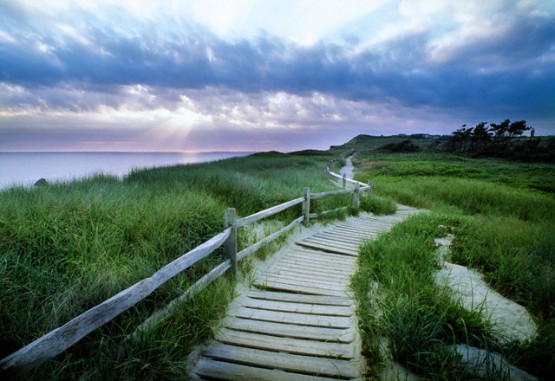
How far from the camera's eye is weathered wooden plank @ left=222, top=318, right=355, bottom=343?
337 cm

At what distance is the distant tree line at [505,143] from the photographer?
43719mm

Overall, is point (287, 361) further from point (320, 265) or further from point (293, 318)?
point (320, 265)

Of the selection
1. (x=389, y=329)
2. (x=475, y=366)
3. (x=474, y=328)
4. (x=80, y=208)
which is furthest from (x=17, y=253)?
(x=474, y=328)

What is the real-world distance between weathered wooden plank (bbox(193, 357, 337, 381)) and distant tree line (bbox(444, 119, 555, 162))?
52.0 metres

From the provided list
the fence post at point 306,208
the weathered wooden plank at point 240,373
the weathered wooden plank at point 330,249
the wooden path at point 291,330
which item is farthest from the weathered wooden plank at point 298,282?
the fence post at point 306,208

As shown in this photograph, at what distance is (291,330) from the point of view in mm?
3506

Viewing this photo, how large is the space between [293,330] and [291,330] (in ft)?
0.09

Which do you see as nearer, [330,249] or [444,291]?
[444,291]

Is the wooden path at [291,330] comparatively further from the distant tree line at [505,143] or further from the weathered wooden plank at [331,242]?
the distant tree line at [505,143]

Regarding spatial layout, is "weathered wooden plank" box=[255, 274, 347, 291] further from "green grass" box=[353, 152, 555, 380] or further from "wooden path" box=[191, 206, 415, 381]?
"green grass" box=[353, 152, 555, 380]

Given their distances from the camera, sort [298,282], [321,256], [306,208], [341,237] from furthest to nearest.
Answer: [306,208]
[341,237]
[321,256]
[298,282]

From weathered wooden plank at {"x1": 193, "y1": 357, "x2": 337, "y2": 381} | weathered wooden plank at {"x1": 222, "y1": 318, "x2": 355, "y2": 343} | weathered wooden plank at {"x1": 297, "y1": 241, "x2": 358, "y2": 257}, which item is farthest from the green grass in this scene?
weathered wooden plank at {"x1": 193, "y1": 357, "x2": 337, "y2": 381}

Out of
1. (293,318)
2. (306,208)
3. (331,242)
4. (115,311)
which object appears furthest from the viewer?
(306,208)

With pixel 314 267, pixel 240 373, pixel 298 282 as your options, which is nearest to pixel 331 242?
pixel 314 267
